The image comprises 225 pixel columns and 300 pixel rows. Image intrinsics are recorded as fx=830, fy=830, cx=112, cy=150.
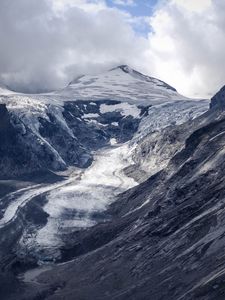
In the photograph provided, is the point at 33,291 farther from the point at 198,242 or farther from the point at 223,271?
the point at 223,271

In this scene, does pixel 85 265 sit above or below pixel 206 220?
below

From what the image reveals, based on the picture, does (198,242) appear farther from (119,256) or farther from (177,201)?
(177,201)

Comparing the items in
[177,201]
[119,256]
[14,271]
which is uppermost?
[177,201]

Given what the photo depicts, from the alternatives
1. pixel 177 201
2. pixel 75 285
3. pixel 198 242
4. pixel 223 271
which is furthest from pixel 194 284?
pixel 177 201

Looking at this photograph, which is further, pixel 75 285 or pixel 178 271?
pixel 75 285

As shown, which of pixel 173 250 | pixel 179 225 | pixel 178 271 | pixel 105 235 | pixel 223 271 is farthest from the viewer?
pixel 105 235

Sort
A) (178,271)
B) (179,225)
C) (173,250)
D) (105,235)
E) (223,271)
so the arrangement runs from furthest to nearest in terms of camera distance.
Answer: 1. (105,235)
2. (179,225)
3. (173,250)
4. (178,271)
5. (223,271)

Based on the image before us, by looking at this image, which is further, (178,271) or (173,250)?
(173,250)

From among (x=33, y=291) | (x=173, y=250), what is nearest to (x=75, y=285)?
(x=33, y=291)

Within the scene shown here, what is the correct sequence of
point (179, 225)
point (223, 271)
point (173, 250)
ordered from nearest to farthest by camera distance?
point (223, 271) < point (173, 250) < point (179, 225)
